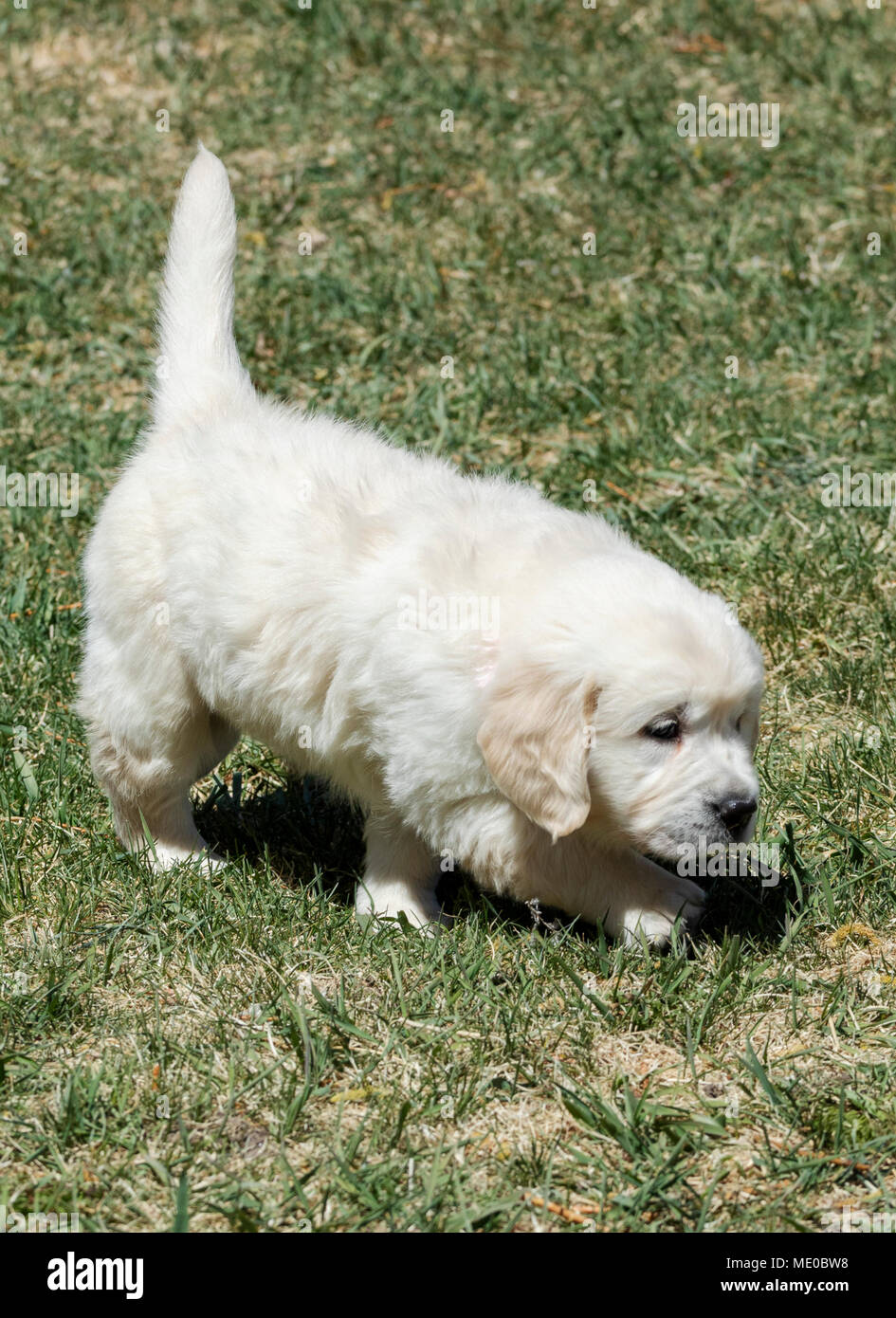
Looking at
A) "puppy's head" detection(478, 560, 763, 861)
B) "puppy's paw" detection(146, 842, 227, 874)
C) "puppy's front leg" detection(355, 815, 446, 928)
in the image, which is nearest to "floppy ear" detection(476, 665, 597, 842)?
"puppy's head" detection(478, 560, 763, 861)

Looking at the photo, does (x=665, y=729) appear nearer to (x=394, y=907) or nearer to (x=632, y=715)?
(x=632, y=715)

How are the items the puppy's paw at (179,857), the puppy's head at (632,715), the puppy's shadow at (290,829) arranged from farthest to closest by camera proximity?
the puppy's shadow at (290,829), the puppy's paw at (179,857), the puppy's head at (632,715)

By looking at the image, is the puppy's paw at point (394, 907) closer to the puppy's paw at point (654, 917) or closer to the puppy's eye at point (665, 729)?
the puppy's paw at point (654, 917)

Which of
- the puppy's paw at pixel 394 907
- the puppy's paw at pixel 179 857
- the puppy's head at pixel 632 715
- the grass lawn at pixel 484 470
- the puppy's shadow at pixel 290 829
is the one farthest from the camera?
the puppy's shadow at pixel 290 829

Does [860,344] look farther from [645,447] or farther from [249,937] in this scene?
[249,937]

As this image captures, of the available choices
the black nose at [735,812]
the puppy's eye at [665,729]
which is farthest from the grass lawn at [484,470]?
the puppy's eye at [665,729]

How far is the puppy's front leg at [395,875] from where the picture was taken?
11.2 ft

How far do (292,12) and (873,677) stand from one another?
5260 mm

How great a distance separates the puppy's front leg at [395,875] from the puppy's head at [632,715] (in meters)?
0.55

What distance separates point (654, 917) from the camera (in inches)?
128

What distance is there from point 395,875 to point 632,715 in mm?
862

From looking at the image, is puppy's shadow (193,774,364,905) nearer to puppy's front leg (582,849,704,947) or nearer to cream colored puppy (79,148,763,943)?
cream colored puppy (79,148,763,943)

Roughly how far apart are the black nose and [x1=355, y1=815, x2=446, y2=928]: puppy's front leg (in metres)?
0.80

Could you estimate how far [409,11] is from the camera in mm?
7629
